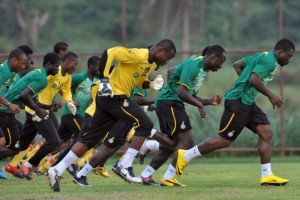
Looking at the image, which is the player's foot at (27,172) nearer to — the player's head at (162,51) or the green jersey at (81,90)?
the green jersey at (81,90)

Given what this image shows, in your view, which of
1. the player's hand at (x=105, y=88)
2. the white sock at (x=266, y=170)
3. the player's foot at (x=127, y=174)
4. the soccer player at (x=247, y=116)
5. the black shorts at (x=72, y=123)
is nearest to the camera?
the player's hand at (x=105, y=88)

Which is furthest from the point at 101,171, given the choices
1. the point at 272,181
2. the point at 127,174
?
the point at 272,181

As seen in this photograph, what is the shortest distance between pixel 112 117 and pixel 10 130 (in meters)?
2.70

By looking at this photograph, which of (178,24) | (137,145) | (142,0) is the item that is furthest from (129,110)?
(178,24)

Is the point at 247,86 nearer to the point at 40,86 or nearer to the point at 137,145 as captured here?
the point at 137,145

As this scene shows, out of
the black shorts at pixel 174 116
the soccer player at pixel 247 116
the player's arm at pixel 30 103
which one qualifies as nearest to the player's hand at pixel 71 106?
the player's arm at pixel 30 103

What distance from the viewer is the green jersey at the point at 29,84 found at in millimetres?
15570

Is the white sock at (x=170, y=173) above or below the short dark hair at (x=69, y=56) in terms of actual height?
below

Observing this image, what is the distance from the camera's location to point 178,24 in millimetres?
32938

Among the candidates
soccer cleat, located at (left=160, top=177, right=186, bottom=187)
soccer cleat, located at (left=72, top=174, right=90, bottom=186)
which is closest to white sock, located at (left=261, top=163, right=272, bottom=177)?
soccer cleat, located at (left=160, top=177, right=186, bottom=187)

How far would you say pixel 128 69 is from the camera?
1438 cm

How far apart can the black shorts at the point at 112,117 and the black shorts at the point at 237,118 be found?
1074 mm

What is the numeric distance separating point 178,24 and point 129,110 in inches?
747

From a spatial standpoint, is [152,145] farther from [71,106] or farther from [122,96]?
[122,96]
